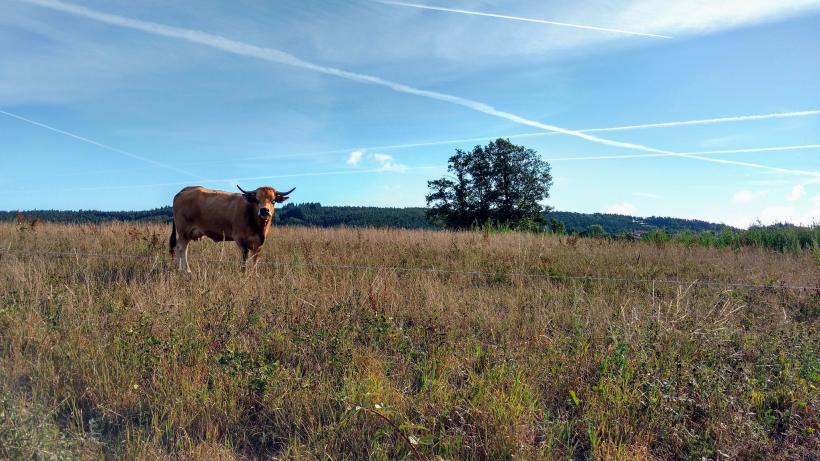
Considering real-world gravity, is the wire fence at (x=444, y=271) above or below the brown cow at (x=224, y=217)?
below

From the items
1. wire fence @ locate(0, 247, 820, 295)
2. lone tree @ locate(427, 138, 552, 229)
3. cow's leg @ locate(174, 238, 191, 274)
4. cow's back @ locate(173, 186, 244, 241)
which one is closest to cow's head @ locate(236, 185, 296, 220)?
cow's back @ locate(173, 186, 244, 241)

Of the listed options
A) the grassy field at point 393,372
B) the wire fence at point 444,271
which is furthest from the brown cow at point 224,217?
the grassy field at point 393,372

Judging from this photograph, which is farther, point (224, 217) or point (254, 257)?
point (224, 217)

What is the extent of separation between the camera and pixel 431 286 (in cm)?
631

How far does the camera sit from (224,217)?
9.03 metres

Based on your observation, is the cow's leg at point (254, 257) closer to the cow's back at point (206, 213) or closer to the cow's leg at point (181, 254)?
the cow's back at point (206, 213)

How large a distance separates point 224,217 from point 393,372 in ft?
21.0

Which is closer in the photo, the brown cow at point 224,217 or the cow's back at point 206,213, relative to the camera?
the brown cow at point 224,217

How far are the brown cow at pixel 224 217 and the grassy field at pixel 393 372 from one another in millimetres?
2036

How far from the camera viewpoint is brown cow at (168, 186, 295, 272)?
8.61 meters

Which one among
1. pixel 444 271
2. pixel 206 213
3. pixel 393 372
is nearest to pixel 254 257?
pixel 206 213

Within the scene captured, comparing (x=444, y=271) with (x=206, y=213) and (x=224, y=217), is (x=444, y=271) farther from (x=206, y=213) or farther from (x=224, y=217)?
(x=206, y=213)

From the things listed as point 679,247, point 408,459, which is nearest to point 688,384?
point 408,459

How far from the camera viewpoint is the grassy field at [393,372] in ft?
9.92
